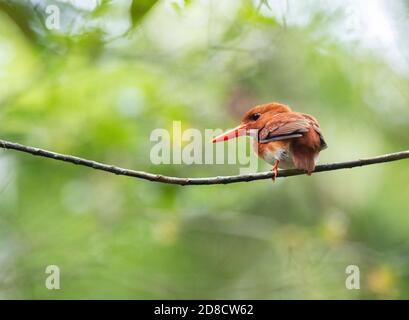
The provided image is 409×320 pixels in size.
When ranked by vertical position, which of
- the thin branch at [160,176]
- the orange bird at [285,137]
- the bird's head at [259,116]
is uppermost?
the bird's head at [259,116]

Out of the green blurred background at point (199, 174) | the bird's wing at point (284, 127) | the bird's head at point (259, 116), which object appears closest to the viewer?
the bird's wing at point (284, 127)

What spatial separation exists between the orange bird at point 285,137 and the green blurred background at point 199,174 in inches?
35.5

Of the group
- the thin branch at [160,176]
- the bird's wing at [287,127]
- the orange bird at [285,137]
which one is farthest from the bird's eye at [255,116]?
the thin branch at [160,176]

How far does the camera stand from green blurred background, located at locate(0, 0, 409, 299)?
2936 mm

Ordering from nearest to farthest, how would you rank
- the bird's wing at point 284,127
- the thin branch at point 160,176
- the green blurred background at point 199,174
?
the thin branch at point 160,176 < the bird's wing at point 284,127 < the green blurred background at point 199,174

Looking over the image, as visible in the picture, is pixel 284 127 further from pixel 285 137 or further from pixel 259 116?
pixel 259 116

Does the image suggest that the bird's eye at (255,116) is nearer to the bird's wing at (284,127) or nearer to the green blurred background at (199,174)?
the bird's wing at (284,127)

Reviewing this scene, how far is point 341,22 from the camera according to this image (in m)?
2.95

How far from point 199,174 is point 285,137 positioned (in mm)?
1332

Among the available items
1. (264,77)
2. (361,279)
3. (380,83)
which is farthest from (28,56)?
(361,279)

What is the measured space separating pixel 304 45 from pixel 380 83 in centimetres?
40

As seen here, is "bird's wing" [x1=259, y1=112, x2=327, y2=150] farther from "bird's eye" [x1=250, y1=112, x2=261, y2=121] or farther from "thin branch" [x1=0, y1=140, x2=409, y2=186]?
"thin branch" [x1=0, y1=140, x2=409, y2=186]

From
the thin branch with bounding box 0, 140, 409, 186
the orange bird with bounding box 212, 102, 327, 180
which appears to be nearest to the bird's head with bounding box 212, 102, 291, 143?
the orange bird with bounding box 212, 102, 327, 180

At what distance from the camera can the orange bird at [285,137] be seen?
1.79 m
